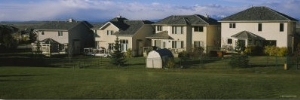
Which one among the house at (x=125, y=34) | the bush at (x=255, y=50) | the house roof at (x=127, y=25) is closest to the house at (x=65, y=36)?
the house at (x=125, y=34)

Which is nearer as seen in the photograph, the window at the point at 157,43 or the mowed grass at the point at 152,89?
the mowed grass at the point at 152,89

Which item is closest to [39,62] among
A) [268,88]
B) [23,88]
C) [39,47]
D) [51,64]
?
[51,64]

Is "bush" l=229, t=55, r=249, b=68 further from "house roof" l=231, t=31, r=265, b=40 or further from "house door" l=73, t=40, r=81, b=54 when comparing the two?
"house door" l=73, t=40, r=81, b=54

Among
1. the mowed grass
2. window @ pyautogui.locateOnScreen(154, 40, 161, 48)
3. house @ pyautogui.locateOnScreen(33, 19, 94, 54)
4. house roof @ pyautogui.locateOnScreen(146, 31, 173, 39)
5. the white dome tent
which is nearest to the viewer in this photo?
the mowed grass

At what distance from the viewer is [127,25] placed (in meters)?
57.2

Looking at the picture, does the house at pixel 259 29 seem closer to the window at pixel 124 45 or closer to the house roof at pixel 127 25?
the house roof at pixel 127 25

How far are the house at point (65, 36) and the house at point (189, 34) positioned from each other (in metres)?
13.1

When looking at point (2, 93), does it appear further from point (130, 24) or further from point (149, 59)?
point (130, 24)

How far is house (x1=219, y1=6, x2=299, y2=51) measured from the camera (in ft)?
148

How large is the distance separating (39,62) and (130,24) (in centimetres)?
1646

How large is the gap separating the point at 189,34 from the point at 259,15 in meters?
8.80

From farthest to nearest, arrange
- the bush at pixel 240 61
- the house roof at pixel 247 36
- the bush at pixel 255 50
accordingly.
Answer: the house roof at pixel 247 36
the bush at pixel 255 50
the bush at pixel 240 61

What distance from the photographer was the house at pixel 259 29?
4516 cm

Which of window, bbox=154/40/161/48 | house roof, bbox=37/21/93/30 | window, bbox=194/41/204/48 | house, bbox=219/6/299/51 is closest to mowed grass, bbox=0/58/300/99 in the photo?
house, bbox=219/6/299/51
